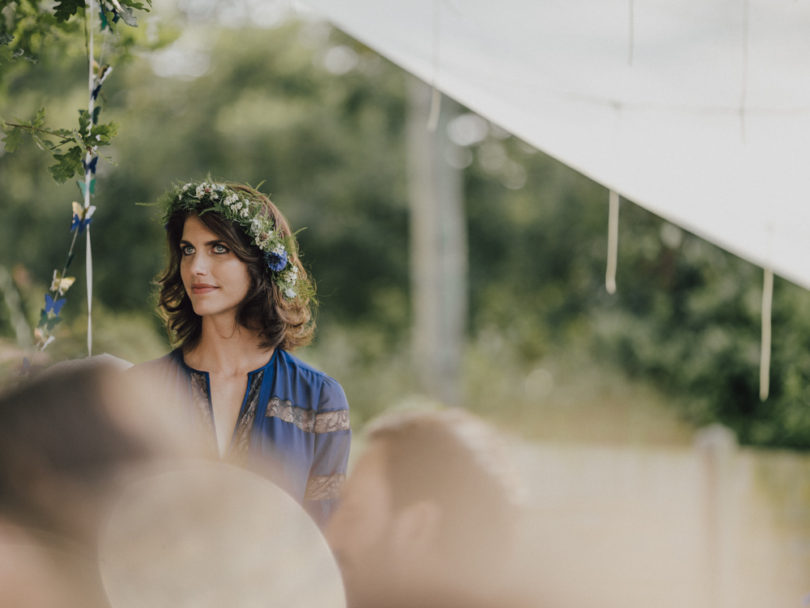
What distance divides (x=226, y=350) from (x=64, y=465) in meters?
0.24

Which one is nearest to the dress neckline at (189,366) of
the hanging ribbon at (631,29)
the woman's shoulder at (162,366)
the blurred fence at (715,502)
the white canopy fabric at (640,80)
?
the woman's shoulder at (162,366)

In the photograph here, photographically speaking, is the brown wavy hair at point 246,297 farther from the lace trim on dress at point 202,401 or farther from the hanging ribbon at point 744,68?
the hanging ribbon at point 744,68

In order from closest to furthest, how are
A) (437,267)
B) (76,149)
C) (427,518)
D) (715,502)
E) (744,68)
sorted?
(427,518)
(76,149)
(744,68)
(715,502)
(437,267)

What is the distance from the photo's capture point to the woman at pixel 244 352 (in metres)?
1.05

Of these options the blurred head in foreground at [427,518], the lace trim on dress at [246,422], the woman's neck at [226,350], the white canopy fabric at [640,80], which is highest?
the white canopy fabric at [640,80]

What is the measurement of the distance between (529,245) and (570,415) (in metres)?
2.11

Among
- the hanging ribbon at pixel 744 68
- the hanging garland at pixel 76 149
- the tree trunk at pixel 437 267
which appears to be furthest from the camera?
the tree trunk at pixel 437 267

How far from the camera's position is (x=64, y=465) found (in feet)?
3.35

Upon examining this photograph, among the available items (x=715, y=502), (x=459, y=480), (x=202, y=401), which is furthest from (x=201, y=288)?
(x=715, y=502)

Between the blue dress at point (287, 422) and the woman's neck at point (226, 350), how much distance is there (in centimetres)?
1

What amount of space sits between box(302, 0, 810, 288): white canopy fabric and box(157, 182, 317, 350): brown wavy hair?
0.45 meters

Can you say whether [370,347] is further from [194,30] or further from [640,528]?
[640,528]

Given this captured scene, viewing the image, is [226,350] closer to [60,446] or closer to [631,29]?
[60,446]

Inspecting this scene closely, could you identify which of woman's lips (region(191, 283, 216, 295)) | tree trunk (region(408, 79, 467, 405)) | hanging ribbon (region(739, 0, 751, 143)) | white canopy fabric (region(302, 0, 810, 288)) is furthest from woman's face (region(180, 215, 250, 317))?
tree trunk (region(408, 79, 467, 405))
